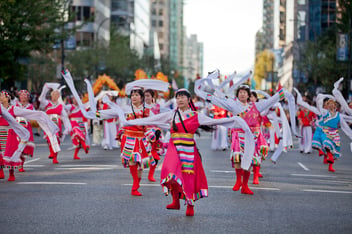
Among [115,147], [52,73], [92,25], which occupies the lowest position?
[115,147]

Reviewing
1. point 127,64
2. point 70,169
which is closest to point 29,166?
point 70,169

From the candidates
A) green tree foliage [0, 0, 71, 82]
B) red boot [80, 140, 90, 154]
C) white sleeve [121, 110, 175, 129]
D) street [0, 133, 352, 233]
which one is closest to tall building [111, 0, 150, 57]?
green tree foliage [0, 0, 71, 82]

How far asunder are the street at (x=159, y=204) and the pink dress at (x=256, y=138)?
0.57 metres

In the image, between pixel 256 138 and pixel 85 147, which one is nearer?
pixel 256 138

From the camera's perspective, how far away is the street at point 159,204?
9203 mm

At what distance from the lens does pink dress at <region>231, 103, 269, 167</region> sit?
43.0 feet

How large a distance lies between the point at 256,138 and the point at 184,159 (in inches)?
150

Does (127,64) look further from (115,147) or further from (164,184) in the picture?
(164,184)

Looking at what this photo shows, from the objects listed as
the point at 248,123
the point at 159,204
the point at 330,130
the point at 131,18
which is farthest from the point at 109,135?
the point at 131,18

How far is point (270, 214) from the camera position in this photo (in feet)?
34.0

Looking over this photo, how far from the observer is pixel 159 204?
37.0 ft

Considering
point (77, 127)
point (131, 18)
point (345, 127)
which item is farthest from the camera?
point (131, 18)

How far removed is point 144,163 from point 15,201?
2.29m

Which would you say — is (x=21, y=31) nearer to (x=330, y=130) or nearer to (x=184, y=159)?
(x=330, y=130)
